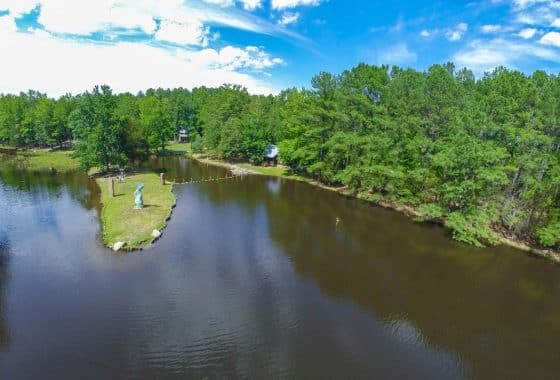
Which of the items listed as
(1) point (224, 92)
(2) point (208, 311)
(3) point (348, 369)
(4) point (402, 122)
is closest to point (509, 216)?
(4) point (402, 122)

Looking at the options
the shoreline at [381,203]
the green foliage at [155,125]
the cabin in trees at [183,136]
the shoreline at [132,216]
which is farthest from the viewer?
the cabin in trees at [183,136]

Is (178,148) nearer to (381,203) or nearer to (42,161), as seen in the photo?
(42,161)

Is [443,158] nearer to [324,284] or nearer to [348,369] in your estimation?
[324,284]

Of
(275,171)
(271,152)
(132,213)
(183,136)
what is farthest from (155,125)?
(132,213)

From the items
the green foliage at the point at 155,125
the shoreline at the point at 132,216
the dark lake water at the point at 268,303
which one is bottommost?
the dark lake water at the point at 268,303

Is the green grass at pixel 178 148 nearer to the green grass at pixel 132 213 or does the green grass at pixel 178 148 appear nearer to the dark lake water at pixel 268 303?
the green grass at pixel 132 213

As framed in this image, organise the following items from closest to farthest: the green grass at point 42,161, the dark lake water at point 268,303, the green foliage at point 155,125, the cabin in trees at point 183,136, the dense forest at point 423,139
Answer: the dark lake water at point 268,303 → the dense forest at point 423,139 → the green grass at point 42,161 → the green foliage at point 155,125 → the cabin in trees at point 183,136

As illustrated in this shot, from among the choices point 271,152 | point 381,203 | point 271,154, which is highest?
point 271,152

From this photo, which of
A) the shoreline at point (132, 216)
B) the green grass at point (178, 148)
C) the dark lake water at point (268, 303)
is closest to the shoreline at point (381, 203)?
the dark lake water at point (268, 303)
